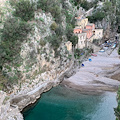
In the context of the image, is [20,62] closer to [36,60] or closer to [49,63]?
[36,60]

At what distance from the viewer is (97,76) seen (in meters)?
37.6

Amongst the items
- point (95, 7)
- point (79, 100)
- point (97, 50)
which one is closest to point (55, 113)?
point (79, 100)

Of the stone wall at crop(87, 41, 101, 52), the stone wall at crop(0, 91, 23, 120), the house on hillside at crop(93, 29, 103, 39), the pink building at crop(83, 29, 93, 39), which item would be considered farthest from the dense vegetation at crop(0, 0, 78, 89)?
the house on hillside at crop(93, 29, 103, 39)

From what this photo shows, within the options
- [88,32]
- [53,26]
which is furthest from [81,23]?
[53,26]

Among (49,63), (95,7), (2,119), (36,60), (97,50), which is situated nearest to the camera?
(2,119)

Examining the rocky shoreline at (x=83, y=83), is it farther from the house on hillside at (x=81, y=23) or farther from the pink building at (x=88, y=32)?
the house on hillside at (x=81, y=23)

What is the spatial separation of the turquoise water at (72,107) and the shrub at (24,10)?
52.1ft

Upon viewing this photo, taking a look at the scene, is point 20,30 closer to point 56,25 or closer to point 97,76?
point 56,25

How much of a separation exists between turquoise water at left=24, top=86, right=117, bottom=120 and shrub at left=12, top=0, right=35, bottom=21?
15885 millimetres

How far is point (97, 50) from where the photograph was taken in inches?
2041

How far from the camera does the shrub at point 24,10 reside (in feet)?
107

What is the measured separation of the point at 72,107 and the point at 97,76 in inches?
480

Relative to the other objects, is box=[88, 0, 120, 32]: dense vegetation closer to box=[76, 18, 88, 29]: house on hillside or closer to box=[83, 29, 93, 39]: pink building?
box=[76, 18, 88, 29]: house on hillside

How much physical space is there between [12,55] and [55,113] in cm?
1260
